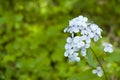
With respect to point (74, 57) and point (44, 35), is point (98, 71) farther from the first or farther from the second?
point (44, 35)

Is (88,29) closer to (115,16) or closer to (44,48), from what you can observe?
(44,48)

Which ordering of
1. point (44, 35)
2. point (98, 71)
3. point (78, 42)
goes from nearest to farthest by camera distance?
1. point (78, 42)
2. point (98, 71)
3. point (44, 35)

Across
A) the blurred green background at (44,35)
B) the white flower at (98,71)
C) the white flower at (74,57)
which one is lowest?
the white flower at (74,57)

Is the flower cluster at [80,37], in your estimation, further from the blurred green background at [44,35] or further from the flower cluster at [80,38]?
the blurred green background at [44,35]

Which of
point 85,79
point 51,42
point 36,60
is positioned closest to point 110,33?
point 51,42

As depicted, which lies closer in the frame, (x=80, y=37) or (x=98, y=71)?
(x=80, y=37)

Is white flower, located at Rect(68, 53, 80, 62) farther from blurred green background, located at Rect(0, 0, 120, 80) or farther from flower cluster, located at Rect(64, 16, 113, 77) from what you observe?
blurred green background, located at Rect(0, 0, 120, 80)

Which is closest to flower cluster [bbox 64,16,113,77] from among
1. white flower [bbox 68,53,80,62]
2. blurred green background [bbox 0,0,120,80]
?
white flower [bbox 68,53,80,62]

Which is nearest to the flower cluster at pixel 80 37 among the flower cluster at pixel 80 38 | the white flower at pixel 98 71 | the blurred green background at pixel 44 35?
the flower cluster at pixel 80 38

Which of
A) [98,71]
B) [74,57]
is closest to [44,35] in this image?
[98,71]
